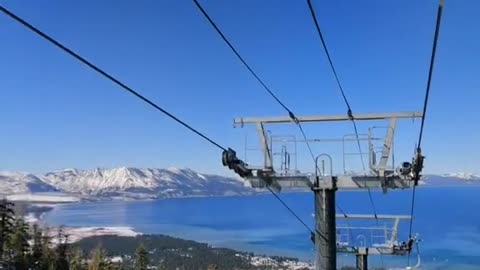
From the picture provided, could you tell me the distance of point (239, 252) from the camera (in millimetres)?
150625

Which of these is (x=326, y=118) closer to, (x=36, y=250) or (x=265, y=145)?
(x=265, y=145)

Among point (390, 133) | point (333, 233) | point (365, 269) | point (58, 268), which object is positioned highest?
point (390, 133)

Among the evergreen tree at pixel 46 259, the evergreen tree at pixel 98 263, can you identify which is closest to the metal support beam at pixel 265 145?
the evergreen tree at pixel 98 263

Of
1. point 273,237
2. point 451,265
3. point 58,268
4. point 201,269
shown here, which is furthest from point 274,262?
point 58,268

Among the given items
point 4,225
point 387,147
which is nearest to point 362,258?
point 387,147

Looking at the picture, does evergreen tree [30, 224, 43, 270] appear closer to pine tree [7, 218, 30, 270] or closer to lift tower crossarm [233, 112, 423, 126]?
pine tree [7, 218, 30, 270]

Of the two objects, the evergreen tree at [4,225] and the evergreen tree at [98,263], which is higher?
the evergreen tree at [4,225]

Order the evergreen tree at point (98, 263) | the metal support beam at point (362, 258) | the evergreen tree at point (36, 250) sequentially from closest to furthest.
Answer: the metal support beam at point (362, 258) < the evergreen tree at point (98, 263) < the evergreen tree at point (36, 250)

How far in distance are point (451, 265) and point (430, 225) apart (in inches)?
3435

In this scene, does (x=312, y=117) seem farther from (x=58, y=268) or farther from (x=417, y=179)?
(x=58, y=268)

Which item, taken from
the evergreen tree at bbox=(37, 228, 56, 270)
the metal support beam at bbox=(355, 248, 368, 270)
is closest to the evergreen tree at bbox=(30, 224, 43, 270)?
the evergreen tree at bbox=(37, 228, 56, 270)

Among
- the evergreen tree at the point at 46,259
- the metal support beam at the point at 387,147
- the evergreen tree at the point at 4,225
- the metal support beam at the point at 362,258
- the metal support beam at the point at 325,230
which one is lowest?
the evergreen tree at the point at 46,259

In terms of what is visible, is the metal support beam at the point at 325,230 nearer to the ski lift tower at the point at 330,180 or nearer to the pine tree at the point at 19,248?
the ski lift tower at the point at 330,180

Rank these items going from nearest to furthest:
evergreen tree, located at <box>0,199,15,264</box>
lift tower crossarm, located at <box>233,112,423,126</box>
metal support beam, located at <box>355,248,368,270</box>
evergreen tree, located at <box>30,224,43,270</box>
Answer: lift tower crossarm, located at <box>233,112,423,126</box> → metal support beam, located at <box>355,248,368,270</box> → evergreen tree, located at <box>0,199,15,264</box> → evergreen tree, located at <box>30,224,43,270</box>
